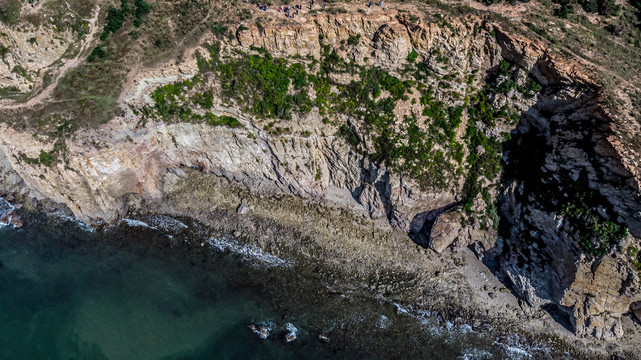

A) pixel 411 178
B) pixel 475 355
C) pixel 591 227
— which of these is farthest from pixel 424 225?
pixel 591 227

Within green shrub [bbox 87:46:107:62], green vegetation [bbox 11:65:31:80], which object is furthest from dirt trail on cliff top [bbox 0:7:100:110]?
green vegetation [bbox 11:65:31:80]

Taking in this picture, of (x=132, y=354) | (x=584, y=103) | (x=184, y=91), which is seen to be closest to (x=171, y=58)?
(x=184, y=91)

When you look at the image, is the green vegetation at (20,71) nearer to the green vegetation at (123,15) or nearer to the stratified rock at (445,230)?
the green vegetation at (123,15)

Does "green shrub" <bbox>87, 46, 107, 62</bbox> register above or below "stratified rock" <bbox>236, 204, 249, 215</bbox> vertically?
above

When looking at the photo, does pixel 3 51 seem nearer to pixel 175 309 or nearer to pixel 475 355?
pixel 175 309

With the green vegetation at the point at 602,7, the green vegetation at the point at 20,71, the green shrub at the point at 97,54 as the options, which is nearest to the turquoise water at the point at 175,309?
the green vegetation at the point at 20,71

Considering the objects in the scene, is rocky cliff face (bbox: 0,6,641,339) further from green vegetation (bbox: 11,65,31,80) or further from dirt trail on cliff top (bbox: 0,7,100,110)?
green vegetation (bbox: 11,65,31,80)
